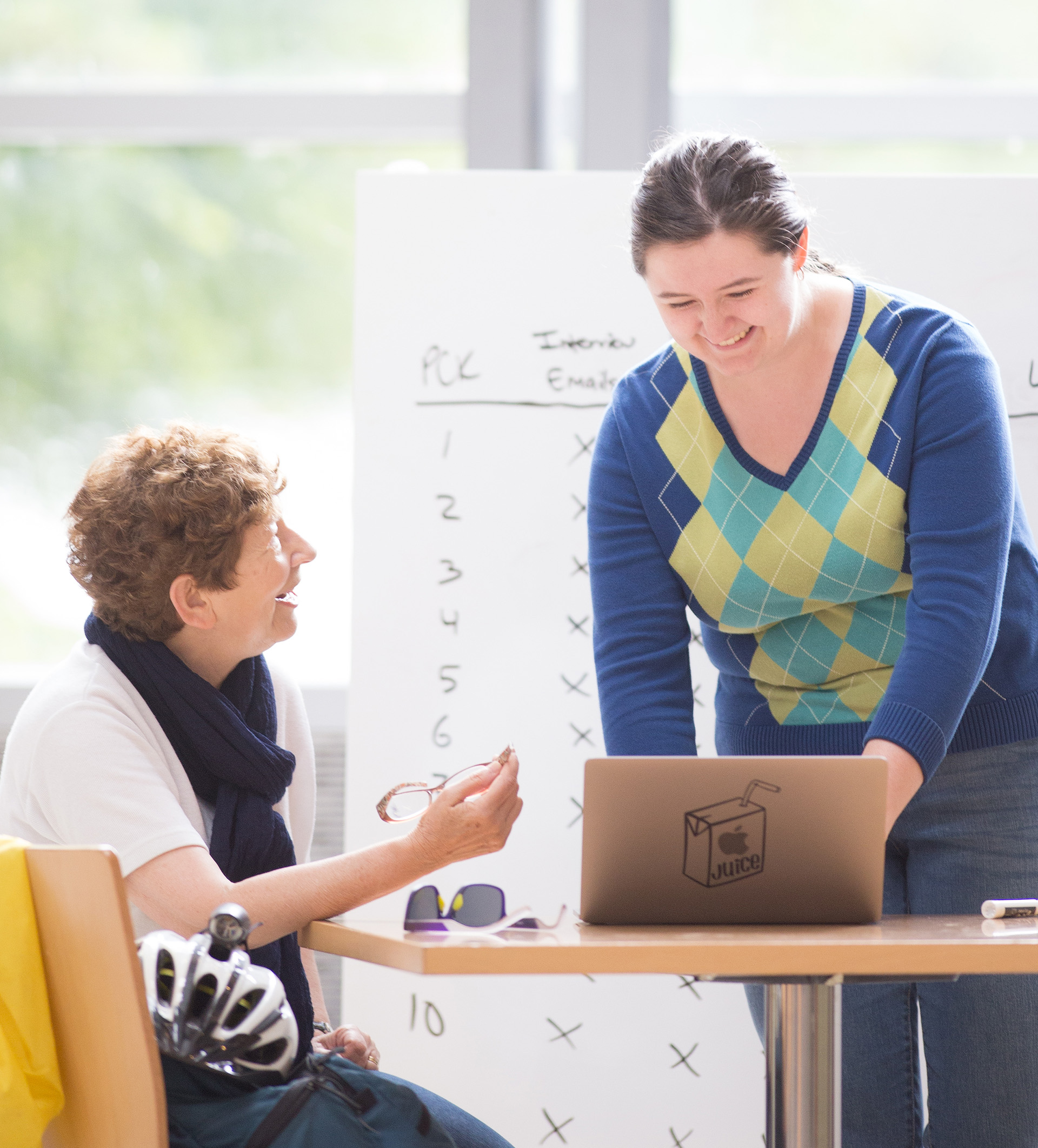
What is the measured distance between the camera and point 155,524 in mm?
1396

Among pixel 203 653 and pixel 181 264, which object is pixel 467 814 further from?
pixel 181 264

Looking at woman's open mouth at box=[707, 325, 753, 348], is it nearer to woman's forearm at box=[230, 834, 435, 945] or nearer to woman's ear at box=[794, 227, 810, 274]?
woman's ear at box=[794, 227, 810, 274]

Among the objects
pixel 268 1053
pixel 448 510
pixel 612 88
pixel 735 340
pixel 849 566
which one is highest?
pixel 612 88

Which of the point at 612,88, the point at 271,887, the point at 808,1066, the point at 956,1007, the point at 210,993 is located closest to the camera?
the point at 210,993

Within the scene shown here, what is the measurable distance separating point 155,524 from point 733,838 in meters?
0.74

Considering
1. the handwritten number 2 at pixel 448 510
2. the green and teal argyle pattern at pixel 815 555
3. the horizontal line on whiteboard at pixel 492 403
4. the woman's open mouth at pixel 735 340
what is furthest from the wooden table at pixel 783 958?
the horizontal line on whiteboard at pixel 492 403

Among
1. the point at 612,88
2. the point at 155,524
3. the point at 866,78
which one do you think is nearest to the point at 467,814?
the point at 155,524

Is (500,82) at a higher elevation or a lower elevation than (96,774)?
higher

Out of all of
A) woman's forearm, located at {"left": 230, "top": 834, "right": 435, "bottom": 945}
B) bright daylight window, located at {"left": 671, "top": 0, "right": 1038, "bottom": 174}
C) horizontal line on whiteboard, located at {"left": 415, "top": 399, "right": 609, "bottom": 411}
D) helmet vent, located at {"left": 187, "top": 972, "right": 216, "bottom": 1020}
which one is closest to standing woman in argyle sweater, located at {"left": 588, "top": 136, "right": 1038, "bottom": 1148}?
woman's forearm, located at {"left": 230, "top": 834, "right": 435, "bottom": 945}

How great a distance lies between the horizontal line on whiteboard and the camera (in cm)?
221

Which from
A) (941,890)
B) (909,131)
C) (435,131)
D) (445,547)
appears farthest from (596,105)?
(941,890)

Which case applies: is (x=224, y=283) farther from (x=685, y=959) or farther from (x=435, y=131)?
(x=685, y=959)

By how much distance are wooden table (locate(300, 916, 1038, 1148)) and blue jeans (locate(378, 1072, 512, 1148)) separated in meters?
0.18

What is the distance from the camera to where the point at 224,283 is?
9.83ft
